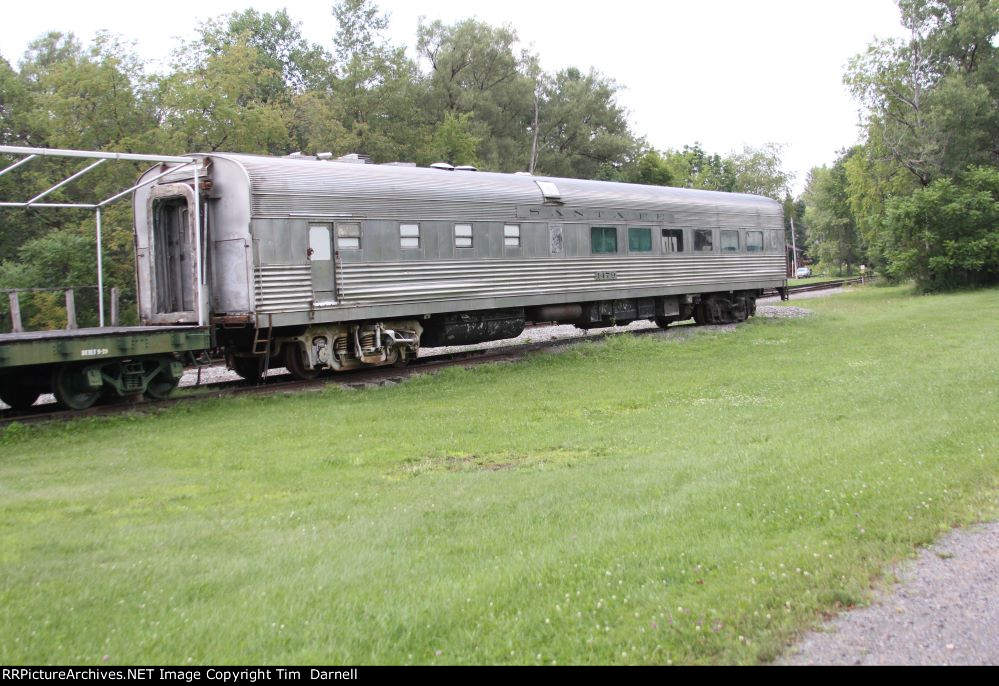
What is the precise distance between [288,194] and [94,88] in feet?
54.5

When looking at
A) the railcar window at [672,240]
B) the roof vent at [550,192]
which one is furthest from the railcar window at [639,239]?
the roof vent at [550,192]

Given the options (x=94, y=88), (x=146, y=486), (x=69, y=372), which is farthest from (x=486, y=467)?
(x=94, y=88)

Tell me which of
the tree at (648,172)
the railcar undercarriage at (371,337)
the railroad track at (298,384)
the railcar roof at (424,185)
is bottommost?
the railroad track at (298,384)

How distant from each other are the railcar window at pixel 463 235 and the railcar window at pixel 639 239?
574 cm

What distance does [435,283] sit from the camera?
16484mm

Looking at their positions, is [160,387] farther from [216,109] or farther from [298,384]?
[216,109]

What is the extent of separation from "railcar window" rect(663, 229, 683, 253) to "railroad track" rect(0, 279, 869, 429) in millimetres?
3243

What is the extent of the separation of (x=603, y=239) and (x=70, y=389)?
1251 cm

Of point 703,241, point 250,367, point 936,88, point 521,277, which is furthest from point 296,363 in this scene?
point 936,88

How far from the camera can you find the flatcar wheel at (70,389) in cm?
1200

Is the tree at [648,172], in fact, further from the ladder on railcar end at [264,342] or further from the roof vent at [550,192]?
the ladder on railcar end at [264,342]

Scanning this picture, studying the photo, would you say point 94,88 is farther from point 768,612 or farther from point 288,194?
point 768,612

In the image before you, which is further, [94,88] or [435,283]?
[94,88]

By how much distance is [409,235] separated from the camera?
1605 cm
